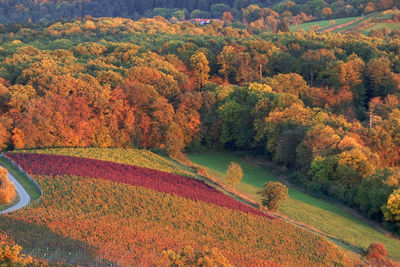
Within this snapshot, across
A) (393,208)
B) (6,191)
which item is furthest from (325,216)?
(6,191)

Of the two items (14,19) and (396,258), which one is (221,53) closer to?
(396,258)

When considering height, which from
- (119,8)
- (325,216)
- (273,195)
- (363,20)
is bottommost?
(325,216)

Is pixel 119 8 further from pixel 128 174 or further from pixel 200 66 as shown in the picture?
pixel 128 174

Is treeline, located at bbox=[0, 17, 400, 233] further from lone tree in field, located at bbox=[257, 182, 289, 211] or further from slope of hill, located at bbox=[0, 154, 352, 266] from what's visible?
slope of hill, located at bbox=[0, 154, 352, 266]

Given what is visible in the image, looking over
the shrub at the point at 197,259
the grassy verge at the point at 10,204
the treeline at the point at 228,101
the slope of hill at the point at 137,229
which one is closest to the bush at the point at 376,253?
the slope of hill at the point at 137,229

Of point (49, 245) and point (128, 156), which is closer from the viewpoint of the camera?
point (49, 245)

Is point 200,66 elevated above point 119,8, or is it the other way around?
point 119,8

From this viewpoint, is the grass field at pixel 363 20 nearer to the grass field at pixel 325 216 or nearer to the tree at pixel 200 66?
the tree at pixel 200 66

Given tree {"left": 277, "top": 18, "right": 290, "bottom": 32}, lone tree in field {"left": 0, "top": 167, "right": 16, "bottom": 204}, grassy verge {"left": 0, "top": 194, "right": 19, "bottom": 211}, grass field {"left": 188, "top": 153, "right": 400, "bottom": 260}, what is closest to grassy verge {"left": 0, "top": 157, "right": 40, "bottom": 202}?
grassy verge {"left": 0, "top": 194, "right": 19, "bottom": 211}
